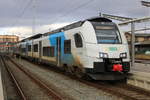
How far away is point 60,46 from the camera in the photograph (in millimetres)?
14875

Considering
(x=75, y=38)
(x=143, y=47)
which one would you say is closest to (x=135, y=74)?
(x=75, y=38)

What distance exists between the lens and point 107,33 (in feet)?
37.8

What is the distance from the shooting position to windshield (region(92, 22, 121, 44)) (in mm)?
11211

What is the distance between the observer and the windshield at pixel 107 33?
11211mm

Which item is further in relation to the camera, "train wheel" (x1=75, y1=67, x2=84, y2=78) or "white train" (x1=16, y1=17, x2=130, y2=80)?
"train wheel" (x1=75, y1=67, x2=84, y2=78)

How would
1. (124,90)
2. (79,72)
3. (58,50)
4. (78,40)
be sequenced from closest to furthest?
(124,90) → (78,40) → (79,72) → (58,50)

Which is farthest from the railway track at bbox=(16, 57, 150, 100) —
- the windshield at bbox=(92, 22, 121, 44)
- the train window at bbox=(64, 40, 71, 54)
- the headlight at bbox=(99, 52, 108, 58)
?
the windshield at bbox=(92, 22, 121, 44)

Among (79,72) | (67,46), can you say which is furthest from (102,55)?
(67,46)

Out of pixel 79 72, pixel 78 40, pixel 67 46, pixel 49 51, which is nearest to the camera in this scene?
pixel 78 40

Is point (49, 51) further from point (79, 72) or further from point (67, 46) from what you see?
point (79, 72)

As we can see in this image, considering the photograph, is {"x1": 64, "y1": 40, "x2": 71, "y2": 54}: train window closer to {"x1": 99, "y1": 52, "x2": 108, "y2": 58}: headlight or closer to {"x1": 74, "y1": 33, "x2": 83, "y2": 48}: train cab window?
{"x1": 74, "y1": 33, "x2": 83, "y2": 48}: train cab window

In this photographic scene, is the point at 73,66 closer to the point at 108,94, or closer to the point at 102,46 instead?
the point at 102,46

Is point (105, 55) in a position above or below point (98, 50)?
below

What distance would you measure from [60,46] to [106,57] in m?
4.82
